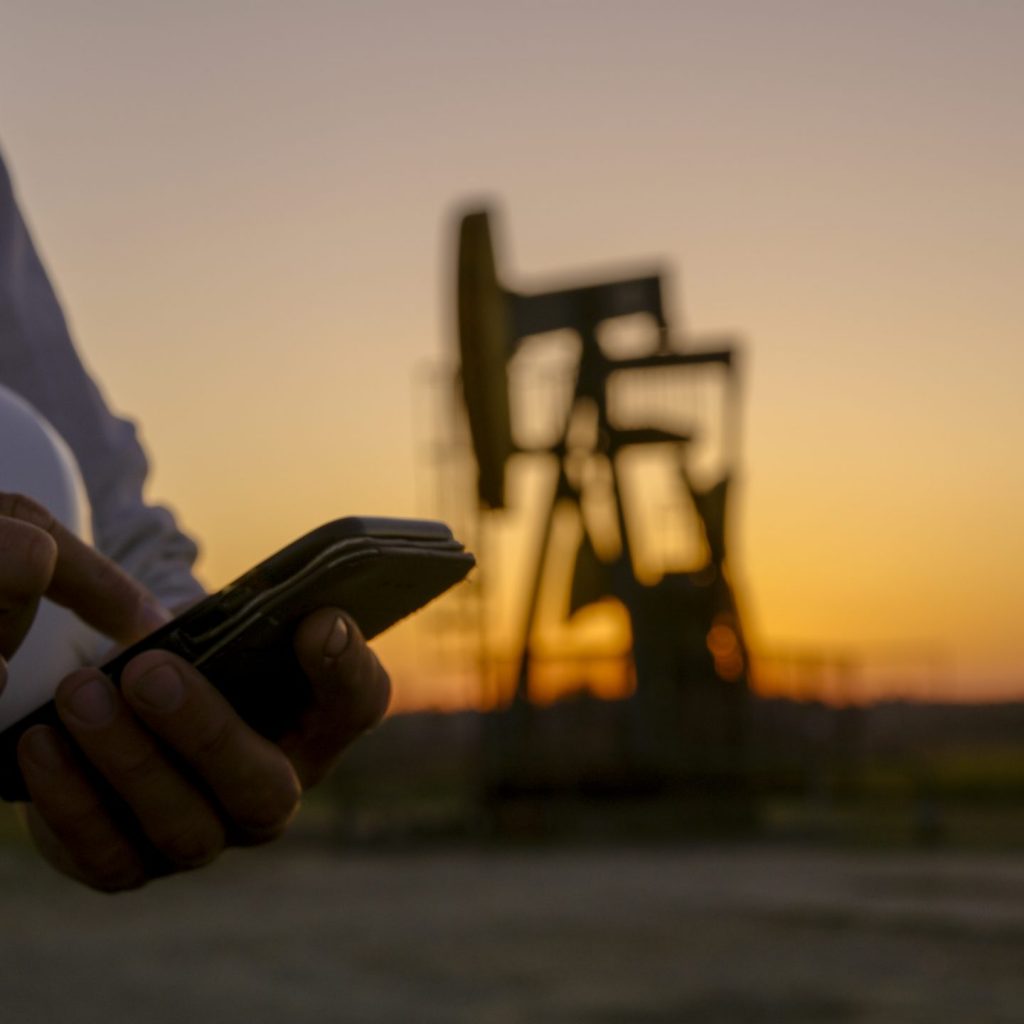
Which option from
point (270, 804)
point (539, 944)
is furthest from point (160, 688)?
point (539, 944)

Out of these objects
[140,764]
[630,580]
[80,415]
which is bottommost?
[630,580]

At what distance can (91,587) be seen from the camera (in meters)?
1.30

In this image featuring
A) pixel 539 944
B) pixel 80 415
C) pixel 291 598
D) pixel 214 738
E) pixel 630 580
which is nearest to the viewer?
pixel 291 598

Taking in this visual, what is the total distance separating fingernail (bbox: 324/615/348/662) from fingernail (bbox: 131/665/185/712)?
12 cm

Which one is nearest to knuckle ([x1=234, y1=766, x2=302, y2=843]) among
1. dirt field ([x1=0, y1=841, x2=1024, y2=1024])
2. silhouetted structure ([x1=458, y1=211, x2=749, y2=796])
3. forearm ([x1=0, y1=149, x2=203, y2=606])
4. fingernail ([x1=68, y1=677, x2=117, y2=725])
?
fingernail ([x1=68, y1=677, x2=117, y2=725])

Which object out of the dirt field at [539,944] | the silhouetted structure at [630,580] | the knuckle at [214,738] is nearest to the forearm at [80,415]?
the knuckle at [214,738]

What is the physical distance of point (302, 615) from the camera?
1.22 m

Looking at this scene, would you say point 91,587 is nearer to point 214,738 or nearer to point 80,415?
point 214,738

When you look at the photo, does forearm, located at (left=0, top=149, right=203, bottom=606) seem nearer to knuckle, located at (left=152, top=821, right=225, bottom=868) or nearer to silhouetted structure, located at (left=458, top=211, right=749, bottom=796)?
knuckle, located at (left=152, top=821, right=225, bottom=868)

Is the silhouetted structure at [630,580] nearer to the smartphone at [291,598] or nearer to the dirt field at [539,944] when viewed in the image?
the dirt field at [539,944]

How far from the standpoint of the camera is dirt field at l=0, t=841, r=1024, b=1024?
21.4 ft

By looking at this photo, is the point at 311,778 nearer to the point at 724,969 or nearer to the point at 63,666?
the point at 63,666

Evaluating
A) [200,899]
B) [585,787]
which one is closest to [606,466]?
[585,787]

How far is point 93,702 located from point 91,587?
0.34ft
